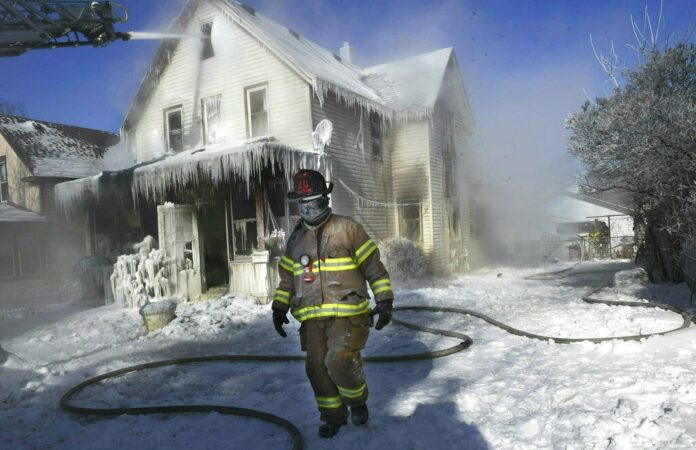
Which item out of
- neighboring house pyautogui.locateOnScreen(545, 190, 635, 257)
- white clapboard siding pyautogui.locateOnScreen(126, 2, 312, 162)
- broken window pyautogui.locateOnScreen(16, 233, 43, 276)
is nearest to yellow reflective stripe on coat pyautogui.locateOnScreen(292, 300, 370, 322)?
white clapboard siding pyautogui.locateOnScreen(126, 2, 312, 162)

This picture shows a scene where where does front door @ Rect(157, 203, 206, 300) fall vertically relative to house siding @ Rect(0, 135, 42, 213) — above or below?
below

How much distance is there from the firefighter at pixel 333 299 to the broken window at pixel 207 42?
1316cm

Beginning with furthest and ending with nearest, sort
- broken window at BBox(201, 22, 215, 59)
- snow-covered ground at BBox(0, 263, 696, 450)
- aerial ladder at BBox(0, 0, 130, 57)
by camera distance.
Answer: broken window at BBox(201, 22, 215, 59) < aerial ladder at BBox(0, 0, 130, 57) < snow-covered ground at BBox(0, 263, 696, 450)

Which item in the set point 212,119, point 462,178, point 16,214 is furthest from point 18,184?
point 462,178

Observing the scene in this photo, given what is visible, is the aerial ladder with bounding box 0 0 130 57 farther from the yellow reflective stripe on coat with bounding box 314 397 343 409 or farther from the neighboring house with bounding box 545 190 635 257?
the neighboring house with bounding box 545 190 635 257

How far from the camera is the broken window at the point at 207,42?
15.0 metres

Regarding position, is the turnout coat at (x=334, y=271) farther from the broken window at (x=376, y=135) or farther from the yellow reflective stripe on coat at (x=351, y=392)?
the broken window at (x=376, y=135)

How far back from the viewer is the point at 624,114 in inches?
283

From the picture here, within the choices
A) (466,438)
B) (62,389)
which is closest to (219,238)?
(62,389)

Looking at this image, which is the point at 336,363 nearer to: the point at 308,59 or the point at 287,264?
the point at 287,264

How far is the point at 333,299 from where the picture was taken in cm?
357

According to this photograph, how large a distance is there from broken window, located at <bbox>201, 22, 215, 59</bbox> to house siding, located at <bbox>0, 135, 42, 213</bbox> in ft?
35.7

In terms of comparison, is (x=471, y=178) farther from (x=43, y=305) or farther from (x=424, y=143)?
(x=43, y=305)

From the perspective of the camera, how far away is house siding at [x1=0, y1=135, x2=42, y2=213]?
20.5 metres
